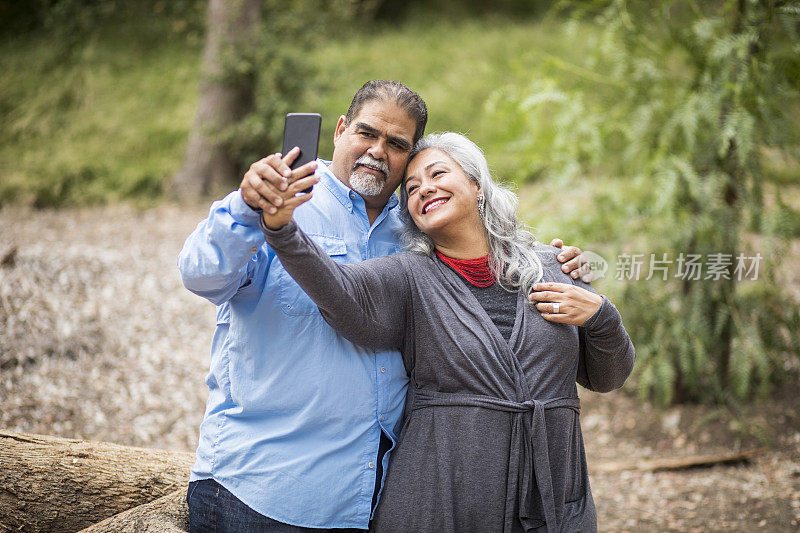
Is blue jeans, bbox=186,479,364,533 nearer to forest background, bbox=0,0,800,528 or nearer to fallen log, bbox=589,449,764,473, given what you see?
forest background, bbox=0,0,800,528

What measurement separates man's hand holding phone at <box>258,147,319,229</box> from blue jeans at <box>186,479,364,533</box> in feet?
2.91

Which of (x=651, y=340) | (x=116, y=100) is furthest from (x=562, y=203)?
(x=116, y=100)

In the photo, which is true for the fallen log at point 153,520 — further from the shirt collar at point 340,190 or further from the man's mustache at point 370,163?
the man's mustache at point 370,163

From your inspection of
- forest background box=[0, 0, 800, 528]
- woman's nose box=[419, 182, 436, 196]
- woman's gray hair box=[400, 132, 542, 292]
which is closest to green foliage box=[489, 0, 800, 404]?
forest background box=[0, 0, 800, 528]

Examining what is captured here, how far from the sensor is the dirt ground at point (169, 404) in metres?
3.69

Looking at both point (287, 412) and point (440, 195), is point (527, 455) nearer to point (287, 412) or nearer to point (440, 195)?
point (287, 412)

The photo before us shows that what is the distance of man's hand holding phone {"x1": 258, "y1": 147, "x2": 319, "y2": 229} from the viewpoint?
69.2 inches

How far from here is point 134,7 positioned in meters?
10.2

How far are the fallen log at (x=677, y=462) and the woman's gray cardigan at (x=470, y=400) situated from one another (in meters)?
2.09

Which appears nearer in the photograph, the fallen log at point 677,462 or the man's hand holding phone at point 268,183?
the man's hand holding phone at point 268,183

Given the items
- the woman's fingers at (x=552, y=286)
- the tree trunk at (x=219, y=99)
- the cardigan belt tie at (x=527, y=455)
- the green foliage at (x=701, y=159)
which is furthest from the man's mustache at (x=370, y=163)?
the tree trunk at (x=219, y=99)

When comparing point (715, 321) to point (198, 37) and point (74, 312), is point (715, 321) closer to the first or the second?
point (74, 312)

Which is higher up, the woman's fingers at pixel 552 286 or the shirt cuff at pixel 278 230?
the shirt cuff at pixel 278 230

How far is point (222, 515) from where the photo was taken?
2.07m
